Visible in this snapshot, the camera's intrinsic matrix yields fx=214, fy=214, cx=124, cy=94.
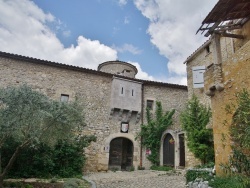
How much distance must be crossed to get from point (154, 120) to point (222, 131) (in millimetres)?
8697

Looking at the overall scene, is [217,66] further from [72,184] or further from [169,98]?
[169,98]

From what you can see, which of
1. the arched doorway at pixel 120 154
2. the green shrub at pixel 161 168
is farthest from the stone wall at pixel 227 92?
the arched doorway at pixel 120 154

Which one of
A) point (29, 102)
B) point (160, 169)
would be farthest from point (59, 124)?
point (160, 169)

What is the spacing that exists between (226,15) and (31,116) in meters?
7.26

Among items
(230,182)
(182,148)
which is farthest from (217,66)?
(182,148)

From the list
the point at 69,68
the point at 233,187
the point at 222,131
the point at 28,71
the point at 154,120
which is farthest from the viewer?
the point at 154,120

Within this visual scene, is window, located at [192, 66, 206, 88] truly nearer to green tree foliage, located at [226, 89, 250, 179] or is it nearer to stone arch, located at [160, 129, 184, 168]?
stone arch, located at [160, 129, 184, 168]

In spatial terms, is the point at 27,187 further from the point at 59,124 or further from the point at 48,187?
the point at 59,124

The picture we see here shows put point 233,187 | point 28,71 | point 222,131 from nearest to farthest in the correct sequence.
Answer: point 233,187 < point 222,131 < point 28,71

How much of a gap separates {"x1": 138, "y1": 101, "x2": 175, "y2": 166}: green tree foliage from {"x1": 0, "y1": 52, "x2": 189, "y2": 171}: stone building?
1.16 ft

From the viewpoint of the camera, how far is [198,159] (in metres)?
11.2

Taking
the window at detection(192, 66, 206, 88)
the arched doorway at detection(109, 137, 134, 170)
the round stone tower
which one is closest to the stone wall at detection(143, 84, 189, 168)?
the arched doorway at detection(109, 137, 134, 170)

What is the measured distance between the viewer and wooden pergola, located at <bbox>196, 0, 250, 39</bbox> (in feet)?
22.7

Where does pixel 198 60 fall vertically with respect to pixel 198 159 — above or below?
above
